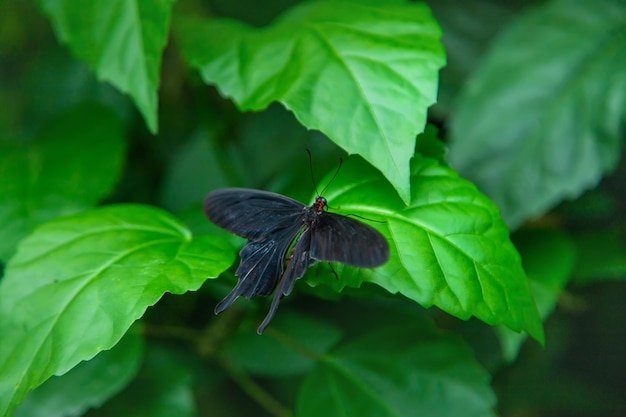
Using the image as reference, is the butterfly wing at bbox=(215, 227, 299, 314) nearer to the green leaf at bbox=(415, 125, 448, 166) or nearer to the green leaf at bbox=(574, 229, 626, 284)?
the green leaf at bbox=(415, 125, 448, 166)

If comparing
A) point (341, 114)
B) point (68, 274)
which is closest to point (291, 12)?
point (341, 114)

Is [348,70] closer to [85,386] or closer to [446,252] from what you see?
[446,252]

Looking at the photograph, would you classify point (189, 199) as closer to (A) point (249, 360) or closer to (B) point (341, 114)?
(A) point (249, 360)

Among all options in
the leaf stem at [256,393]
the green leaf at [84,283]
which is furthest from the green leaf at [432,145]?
the leaf stem at [256,393]

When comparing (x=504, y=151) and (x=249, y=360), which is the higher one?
(x=504, y=151)

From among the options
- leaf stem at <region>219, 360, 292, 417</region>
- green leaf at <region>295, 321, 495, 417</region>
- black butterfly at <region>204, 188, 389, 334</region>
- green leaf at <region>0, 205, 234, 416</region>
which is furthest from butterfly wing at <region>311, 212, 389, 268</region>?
leaf stem at <region>219, 360, 292, 417</region>

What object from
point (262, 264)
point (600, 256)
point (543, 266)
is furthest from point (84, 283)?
point (600, 256)
